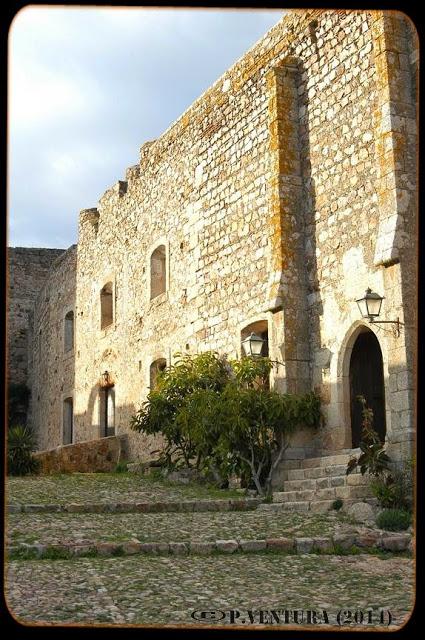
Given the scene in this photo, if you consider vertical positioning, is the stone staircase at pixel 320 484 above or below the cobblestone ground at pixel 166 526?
above

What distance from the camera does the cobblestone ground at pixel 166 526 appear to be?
24.3 ft

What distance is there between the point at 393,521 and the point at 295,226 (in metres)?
4.74

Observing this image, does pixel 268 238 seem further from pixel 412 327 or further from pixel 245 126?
pixel 412 327

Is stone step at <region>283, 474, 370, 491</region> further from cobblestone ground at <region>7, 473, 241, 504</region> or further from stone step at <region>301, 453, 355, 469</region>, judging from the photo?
cobblestone ground at <region>7, 473, 241, 504</region>

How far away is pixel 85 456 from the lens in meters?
16.4

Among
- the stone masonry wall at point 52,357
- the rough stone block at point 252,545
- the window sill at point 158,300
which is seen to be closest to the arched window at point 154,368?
the window sill at point 158,300

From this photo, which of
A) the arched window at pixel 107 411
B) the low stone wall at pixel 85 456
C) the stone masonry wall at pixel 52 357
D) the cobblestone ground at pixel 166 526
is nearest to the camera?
the cobblestone ground at pixel 166 526

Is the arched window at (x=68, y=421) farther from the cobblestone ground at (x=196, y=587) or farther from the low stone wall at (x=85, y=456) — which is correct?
the cobblestone ground at (x=196, y=587)

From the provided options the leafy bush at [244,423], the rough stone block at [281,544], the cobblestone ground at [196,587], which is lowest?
the cobblestone ground at [196,587]

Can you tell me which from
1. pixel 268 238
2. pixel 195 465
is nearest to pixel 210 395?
pixel 195 465

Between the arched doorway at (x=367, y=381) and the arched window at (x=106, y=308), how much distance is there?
9.71 meters

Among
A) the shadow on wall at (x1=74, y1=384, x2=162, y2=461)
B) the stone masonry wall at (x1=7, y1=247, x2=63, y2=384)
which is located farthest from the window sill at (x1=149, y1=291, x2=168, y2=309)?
the stone masonry wall at (x1=7, y1=247, x2=63, y2=384)

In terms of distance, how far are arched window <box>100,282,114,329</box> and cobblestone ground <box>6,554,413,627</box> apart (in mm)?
12937

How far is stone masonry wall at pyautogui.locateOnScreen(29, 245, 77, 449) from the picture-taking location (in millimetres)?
21766
